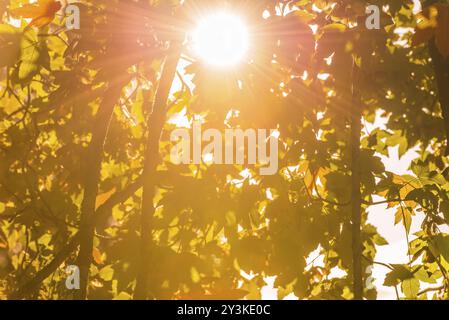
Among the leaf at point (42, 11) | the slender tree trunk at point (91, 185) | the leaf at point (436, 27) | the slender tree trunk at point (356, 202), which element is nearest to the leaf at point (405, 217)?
the slender tree trunk at point (356, 202)

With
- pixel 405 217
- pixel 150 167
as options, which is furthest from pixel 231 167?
pixel 405 217

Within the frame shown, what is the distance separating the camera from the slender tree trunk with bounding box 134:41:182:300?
99.7 inches

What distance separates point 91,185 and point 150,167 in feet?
1.76

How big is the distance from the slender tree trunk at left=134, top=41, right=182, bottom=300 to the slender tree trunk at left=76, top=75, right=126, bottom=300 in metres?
0.26

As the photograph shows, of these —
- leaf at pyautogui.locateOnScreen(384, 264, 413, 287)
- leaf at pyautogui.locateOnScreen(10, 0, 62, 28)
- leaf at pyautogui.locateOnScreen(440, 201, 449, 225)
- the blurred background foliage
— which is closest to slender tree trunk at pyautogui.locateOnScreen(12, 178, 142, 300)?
the blurred background foliage

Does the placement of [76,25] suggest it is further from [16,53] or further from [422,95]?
[422,95]

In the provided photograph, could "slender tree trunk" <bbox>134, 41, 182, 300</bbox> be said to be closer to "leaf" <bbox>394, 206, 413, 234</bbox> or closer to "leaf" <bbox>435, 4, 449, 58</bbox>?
"leaf" <bbox>435, 4, 449, 58</bbox>

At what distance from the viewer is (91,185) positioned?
3031mm

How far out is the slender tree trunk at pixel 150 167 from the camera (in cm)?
253

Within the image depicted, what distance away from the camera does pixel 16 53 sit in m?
2.82

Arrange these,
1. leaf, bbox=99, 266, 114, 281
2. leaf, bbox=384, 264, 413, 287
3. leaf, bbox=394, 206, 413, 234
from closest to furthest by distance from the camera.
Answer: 1. leaf, bbox=384, 264, 413, 287
2. leaf, bbox=394, 206, 413, 234
3. leaf, bbox=99, 266, 114, 281

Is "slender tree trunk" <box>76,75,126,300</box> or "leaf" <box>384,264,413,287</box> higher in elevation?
"slender tree trunk" <box>76,75,126,300</box>
